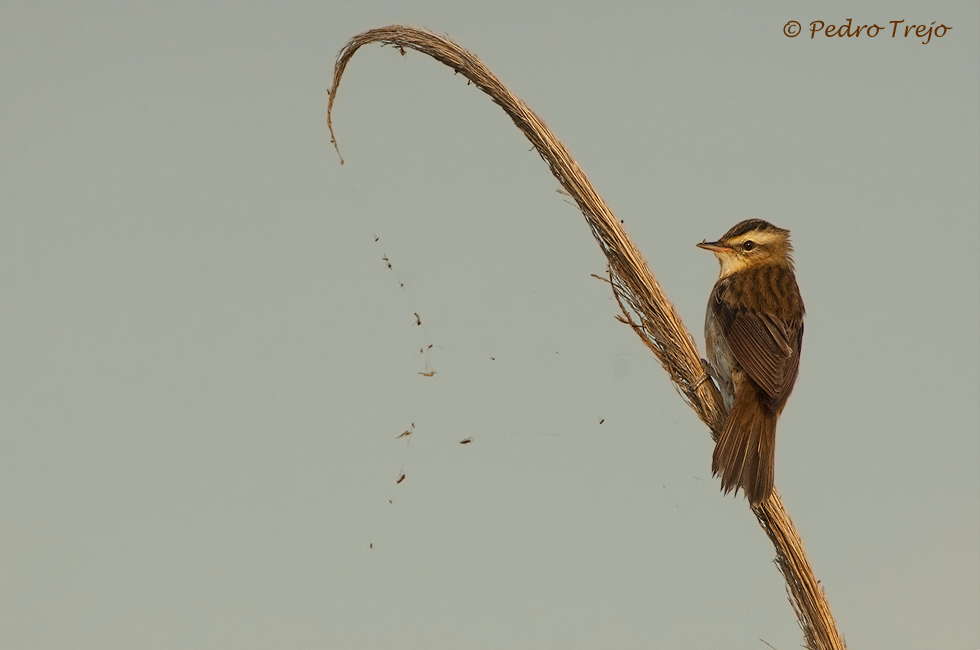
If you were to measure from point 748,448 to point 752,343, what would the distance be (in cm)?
53

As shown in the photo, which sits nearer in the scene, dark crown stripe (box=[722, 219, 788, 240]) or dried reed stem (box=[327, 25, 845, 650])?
dried reed stem (box=[327, 25, 845, 650])

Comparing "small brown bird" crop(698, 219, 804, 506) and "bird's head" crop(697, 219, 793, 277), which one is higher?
"bird's head" crop(697, 219, 793, 277)

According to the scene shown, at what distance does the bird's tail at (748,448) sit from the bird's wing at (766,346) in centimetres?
6

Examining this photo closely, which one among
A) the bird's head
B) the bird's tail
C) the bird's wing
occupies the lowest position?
the bird's tail

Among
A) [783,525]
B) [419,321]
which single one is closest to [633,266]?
[419,321]

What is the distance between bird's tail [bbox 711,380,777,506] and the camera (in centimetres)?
283

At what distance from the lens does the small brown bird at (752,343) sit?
2932mm

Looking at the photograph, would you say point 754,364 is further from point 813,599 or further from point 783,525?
point 813,599

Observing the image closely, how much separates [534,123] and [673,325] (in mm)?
796

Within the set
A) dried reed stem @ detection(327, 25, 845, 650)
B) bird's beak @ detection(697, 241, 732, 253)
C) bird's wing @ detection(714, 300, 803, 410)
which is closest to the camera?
dried reed stem @ detection(327, 25, 845, 650)

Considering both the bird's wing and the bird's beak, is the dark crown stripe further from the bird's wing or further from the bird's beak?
the bird's wing

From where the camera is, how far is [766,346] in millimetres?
3342

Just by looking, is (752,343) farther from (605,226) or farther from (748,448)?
(605,226)

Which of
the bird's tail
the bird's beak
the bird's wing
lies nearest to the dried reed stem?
the bird's tail
